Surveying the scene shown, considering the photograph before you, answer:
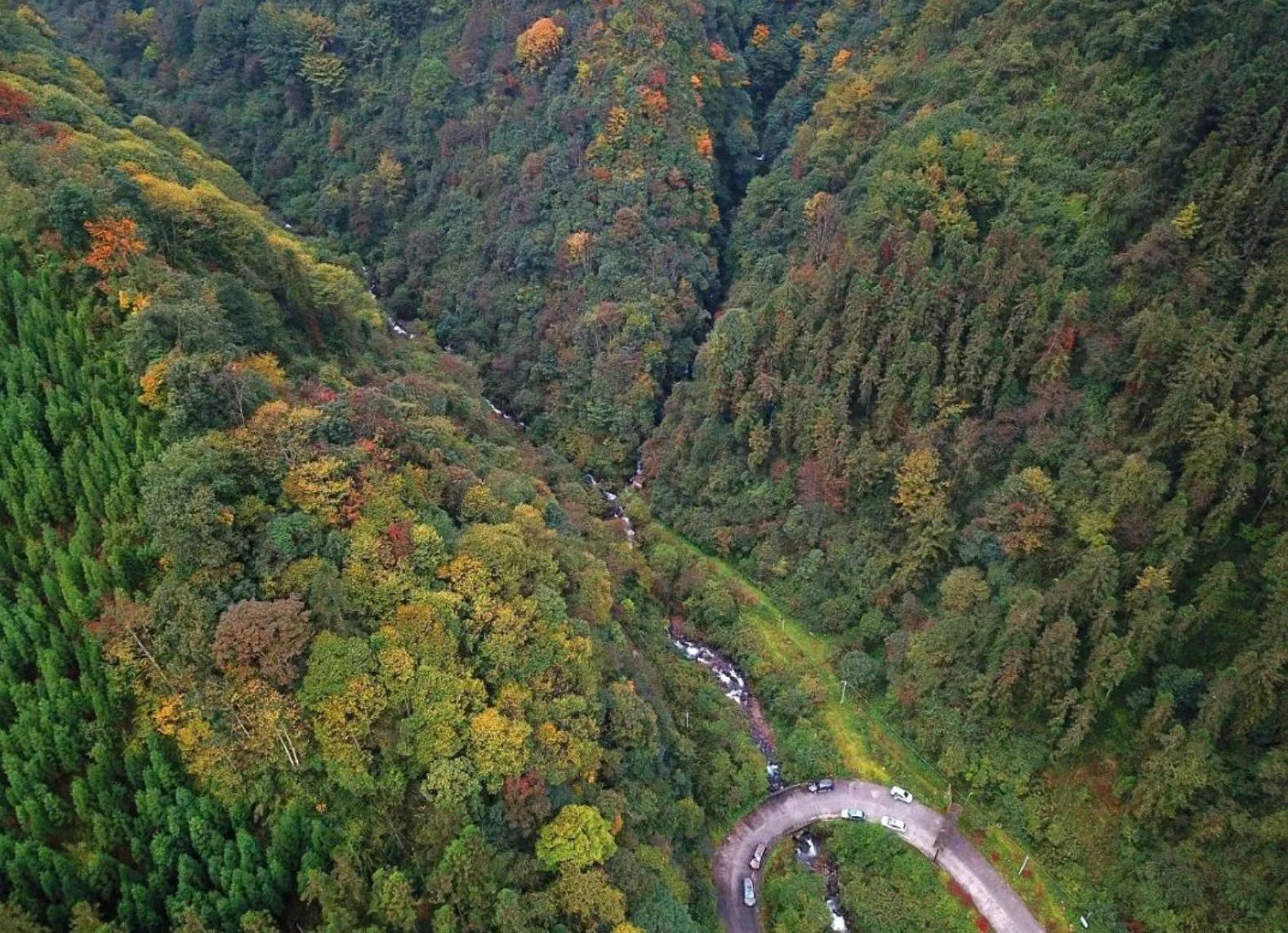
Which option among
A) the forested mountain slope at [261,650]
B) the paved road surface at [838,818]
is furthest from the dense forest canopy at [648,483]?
the paved road surface at [838,818]

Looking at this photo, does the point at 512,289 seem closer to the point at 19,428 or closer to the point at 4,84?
the point at 4,84

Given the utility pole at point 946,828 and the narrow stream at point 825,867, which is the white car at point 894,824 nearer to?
the utility pole at point 946,828

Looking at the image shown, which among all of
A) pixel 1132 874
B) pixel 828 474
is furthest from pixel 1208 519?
pixel 828 474

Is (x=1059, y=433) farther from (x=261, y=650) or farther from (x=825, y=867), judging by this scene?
(x=261, y=650)

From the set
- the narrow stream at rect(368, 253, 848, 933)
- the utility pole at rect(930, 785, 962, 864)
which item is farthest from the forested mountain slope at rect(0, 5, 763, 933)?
the utility pole at rect(930, 785, 962, 864)

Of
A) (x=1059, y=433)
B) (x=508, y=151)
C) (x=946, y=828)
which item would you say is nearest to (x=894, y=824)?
(x=946, y=828)

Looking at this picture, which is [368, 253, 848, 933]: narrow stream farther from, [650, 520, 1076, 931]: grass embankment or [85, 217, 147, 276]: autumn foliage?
[85, 217, 147, 276]: autumn foliage
